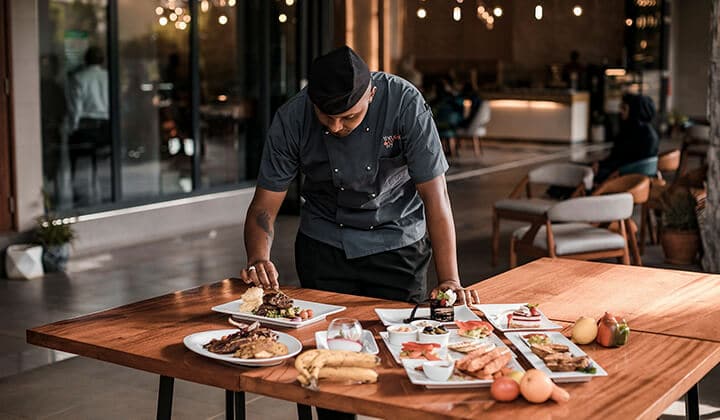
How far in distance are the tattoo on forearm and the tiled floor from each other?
1285mm

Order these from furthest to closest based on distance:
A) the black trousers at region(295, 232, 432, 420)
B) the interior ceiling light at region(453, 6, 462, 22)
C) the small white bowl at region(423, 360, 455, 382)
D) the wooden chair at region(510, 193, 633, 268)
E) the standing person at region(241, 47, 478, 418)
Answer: the interior ceiling light at region(453, 6, 462, 22) < the wooden chair at region(510, 193, 633, 268) < the black trousers at region(295, 232, 432, 420) < the standing person at region(241, 47, 478, 418) < the small white bowl at region(423, 360, 455, 382)

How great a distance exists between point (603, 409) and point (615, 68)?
64.6 ft

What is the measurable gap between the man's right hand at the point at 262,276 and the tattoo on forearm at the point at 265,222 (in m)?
0.19

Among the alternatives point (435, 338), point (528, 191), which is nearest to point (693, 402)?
point (435, 338)

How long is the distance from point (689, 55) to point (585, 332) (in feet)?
74.9

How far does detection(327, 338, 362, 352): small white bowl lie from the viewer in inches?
97.1

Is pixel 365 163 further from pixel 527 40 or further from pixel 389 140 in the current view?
pixel 527 40

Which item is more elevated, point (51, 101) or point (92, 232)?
point (51, 101)

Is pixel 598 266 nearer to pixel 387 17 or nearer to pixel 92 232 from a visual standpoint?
pixel 92 232

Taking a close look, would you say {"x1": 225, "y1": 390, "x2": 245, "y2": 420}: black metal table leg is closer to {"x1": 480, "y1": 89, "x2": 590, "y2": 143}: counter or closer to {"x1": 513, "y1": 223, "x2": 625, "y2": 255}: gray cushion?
{"x1": 513, "y1": 223, "x2": 625, "y2": 255}: gray cushion

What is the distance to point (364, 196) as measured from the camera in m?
3.38

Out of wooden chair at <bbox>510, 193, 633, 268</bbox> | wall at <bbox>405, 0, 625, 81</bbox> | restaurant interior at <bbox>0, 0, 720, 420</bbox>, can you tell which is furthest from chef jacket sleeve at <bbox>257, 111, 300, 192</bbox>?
wall at <bbox>405, 0, 625, 81</bbox>

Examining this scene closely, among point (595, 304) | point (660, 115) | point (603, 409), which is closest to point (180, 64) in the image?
point (595, 304)

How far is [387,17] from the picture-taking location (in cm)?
1975
